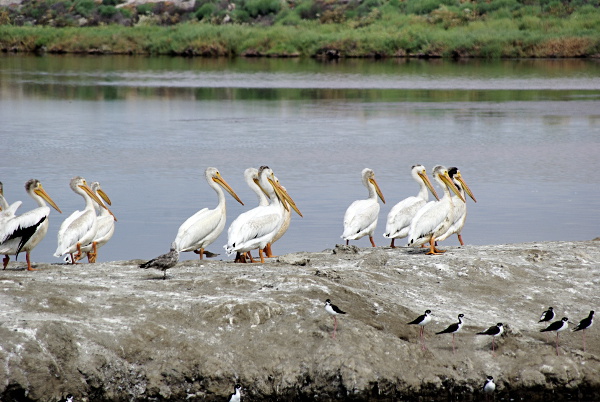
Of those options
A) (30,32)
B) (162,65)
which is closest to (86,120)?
(162,65)

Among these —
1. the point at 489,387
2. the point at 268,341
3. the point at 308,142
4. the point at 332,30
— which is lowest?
the point at 308,142

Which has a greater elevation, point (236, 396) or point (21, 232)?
point (21, 232)

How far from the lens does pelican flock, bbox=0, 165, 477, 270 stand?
9.12 meters

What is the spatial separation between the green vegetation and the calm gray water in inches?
345

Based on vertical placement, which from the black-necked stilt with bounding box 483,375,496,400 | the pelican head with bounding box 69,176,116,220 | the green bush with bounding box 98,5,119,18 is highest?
the green bush with bounding box 98,5,119,18

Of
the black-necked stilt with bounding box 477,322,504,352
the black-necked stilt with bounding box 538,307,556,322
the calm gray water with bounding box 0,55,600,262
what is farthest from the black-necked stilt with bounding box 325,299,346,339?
the calm gray water with bounding box 0,55,600,262

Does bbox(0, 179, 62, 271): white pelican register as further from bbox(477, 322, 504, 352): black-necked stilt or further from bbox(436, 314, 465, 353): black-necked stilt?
bbox(477, 322, 504, 352): black-necked stilt

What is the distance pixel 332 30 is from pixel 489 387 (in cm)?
4781

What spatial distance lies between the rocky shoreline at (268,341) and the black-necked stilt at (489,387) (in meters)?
0.06

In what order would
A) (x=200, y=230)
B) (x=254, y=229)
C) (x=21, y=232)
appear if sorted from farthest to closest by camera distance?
1. (x=200, y=230)
2. (x=254, y=229)
3. (x=21, y=232)

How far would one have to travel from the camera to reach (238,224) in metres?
9.56

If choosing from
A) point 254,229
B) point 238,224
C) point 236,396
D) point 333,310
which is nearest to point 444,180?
point 254,229

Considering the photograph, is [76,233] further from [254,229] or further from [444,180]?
[444,180]

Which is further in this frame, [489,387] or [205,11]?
[205,11]
